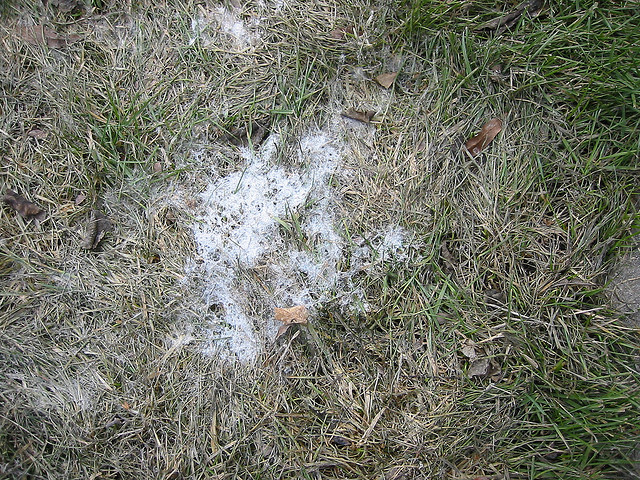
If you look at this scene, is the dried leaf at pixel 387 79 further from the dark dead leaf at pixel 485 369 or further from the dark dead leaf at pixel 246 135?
the dark dead leaf at pixel 485 369

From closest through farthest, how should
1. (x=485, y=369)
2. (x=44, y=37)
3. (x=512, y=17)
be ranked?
(x=485, y=369) < (x=512, y=17) < (x=44, y=37)

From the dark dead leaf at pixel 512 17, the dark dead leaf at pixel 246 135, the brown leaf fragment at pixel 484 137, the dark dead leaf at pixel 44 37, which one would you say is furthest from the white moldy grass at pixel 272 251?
the dark dead leaf at pixel 44 37

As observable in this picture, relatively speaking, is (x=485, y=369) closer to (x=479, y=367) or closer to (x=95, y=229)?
(x=479, y=367)

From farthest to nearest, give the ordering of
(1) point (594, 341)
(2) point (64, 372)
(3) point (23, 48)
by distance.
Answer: (3) point (23, 48) < (2) point (64, 372) < (1) point (594, 341)

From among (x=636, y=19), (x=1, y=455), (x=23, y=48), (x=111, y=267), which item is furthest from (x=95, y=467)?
(x=636, y=19)

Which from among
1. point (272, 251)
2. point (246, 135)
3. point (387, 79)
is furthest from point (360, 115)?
point (272, 251)

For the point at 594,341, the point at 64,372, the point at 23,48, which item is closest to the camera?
the point at 594,341

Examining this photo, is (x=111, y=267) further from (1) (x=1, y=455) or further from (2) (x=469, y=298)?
(2) (x=469, y=298)
